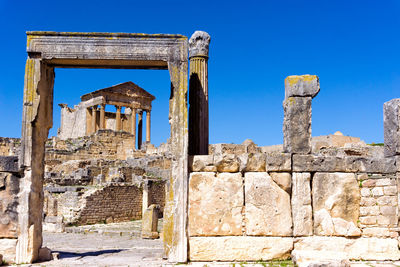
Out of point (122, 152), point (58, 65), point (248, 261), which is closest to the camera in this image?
point (248, 261)

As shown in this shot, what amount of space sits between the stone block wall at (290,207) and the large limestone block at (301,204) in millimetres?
17

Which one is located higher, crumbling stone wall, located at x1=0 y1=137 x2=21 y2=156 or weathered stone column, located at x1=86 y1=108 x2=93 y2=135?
weathered stone column, located at x1=86 y1=108 x2=93 y2=135

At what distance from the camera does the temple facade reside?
136 ft

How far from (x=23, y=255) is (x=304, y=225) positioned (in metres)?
4.98

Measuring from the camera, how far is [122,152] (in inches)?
1431

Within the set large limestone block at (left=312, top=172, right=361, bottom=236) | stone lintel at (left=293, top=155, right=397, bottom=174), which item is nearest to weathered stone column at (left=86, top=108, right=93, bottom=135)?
stone lintel at (left=293, top=155, right=397, bottom=174)

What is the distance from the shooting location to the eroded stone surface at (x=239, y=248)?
764cm

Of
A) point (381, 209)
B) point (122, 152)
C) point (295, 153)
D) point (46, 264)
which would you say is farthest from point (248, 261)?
point (122, 152)

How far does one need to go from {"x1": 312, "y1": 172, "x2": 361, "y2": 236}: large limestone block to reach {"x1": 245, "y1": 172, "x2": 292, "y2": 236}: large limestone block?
53 centimetres

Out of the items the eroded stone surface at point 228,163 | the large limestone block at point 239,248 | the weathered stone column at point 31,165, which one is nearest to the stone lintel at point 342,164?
the eroded stone surface at point 228,163

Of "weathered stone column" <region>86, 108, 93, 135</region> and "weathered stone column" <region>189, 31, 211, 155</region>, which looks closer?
"weathered stone column" <region>189, 31, 211, 155</region>

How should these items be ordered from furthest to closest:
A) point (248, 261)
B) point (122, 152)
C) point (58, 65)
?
point (122, 152), point (58, 65), point (248, 261)

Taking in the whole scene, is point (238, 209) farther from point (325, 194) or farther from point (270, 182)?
point (325, 194)

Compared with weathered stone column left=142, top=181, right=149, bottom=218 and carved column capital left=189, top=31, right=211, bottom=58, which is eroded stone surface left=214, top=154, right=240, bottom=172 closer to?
carved column capital left=189, top=31, right=211, bottom=58
